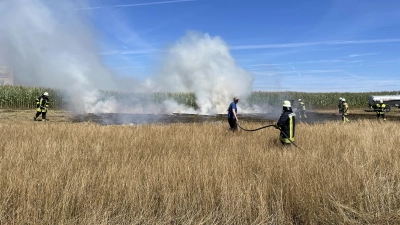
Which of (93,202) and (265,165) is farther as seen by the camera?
(265,165)

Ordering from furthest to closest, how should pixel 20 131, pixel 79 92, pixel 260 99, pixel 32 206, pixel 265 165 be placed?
pixel 260 99
pixel 79 92
pixel 20 131
pixel 265 165
pixel 32 206

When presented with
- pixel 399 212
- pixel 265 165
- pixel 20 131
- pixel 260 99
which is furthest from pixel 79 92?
pixel 399 212

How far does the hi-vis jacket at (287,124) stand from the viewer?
24.8ft

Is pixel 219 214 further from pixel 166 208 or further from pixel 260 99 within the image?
pixel 260 99

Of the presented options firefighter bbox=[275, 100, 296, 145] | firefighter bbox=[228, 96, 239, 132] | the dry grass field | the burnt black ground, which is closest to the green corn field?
the burnt black ground

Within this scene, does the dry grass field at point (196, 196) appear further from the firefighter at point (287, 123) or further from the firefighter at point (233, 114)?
the firefighter at point (233, 114)

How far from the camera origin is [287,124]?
7727mm

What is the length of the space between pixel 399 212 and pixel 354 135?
7668 millimetres

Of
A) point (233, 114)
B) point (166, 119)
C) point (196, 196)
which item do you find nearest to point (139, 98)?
point (166, 119)

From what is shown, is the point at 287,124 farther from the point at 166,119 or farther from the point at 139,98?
the point at 139,98

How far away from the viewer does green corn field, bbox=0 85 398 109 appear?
110ft

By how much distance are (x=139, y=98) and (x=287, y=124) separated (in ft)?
122

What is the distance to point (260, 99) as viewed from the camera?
5191 centimetres

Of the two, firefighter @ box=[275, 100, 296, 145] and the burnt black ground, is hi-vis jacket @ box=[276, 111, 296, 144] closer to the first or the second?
firefighter @ box=[275, 100, 296, 145]
